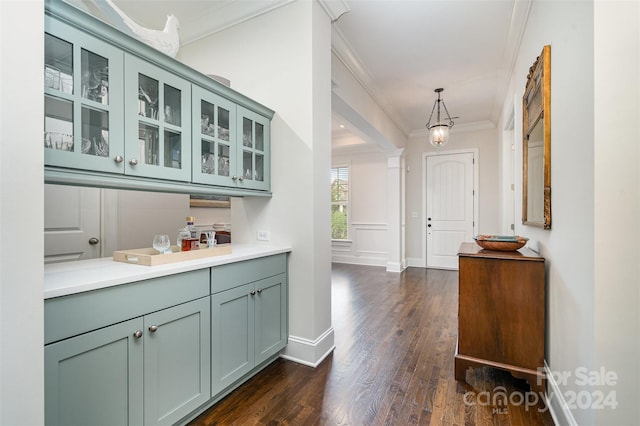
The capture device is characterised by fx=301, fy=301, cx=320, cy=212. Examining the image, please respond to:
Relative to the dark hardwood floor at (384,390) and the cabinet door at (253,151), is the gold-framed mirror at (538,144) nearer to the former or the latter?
the dark hardwood floor at (384,390)

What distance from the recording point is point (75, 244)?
2.33m

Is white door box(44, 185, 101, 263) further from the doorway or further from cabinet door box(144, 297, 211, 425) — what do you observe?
the doorway

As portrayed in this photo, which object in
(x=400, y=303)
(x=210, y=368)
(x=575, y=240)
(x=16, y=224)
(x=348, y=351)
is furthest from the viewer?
(x=400, y=303)

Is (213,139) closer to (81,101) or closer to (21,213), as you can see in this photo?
(81,101)

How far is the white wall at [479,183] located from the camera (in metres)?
5.56

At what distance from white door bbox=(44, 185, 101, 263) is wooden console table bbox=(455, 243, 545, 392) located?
2.83m

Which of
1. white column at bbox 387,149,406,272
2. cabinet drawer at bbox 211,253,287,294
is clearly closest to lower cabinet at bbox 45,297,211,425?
cabinet drawer at bbox 211,253,287,294

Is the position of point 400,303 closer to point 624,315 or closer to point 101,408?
point 624,315

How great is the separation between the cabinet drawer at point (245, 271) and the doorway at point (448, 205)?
15.0ft

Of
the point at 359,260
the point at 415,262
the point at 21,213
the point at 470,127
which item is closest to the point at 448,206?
the point at 415,262

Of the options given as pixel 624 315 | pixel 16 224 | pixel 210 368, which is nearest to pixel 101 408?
pixel 210 368

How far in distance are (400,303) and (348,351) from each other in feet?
4.96

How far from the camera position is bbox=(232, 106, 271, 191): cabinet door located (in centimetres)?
210

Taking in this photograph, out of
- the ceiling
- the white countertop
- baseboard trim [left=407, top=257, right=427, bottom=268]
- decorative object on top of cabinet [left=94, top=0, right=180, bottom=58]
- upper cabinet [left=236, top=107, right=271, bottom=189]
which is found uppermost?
the ceiling
